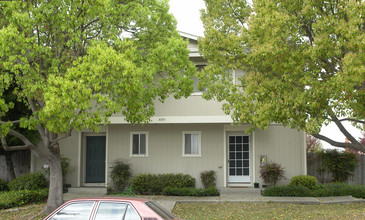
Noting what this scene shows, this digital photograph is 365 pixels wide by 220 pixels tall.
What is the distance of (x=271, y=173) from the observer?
1673 centimetres

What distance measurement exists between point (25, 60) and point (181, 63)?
4.70m

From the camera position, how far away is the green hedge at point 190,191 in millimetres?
16188

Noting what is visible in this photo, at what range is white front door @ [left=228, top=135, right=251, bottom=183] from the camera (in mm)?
17828

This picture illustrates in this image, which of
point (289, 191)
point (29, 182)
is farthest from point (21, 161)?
point (289, 191)

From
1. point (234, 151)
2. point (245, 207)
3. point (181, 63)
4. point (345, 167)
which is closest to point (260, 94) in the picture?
point (181, 63)

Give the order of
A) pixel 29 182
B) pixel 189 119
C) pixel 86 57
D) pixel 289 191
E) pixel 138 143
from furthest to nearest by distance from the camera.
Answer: pixel 138 143, pixel 189 119, pixel 29 182, pixel 289 191, pixel 86 57

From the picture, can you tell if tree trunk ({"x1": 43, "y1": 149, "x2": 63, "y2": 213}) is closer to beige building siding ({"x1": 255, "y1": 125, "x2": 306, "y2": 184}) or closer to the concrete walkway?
the concrete walkway

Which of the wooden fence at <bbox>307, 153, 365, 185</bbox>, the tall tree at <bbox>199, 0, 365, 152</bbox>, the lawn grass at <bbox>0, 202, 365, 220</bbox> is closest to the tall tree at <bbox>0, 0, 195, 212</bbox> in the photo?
the lawn grass at <bbox>0, 202, 365, 220</bbox>

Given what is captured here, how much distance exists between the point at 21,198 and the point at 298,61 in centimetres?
1032

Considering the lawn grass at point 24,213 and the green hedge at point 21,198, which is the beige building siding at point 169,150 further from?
the lawn grass at point 24,213

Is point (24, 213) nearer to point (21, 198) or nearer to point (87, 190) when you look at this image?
point (21, 198)

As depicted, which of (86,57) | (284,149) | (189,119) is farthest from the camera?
(284,149)

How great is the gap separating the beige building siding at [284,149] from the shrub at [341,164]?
148 centimetres

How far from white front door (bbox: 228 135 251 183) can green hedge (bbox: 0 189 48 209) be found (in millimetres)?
7582
